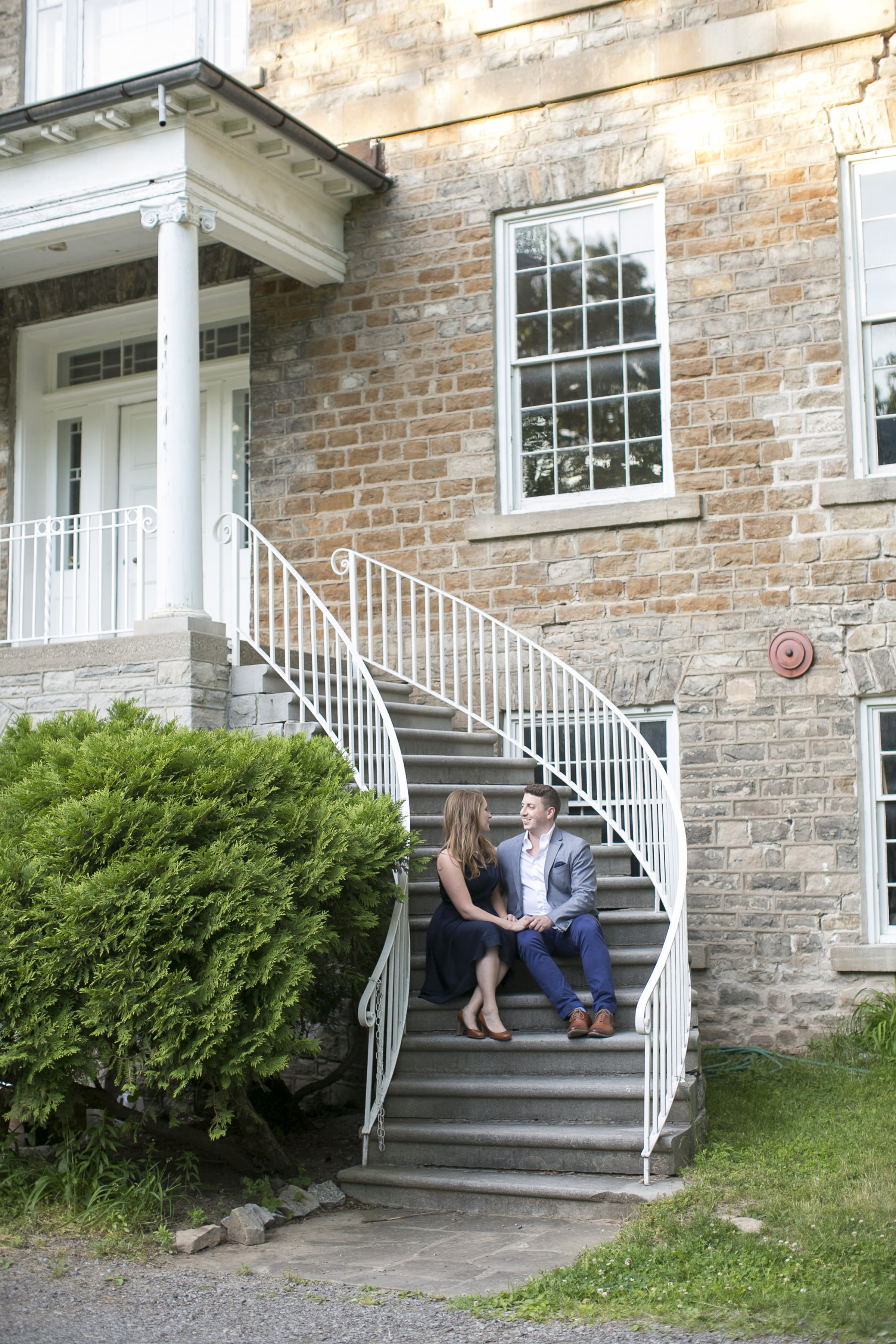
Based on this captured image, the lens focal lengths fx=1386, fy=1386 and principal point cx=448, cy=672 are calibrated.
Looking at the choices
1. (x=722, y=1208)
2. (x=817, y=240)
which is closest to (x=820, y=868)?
(x=722, y=1208)

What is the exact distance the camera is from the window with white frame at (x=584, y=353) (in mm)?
8977

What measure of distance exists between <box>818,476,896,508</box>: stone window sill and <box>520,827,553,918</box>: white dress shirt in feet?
9.34

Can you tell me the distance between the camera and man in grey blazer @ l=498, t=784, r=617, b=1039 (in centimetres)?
633

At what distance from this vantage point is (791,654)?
8.23m

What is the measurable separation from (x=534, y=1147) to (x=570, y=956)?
3.46 ft

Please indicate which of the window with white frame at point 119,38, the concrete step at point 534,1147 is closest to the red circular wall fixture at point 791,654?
the concrete step at point 534,1147

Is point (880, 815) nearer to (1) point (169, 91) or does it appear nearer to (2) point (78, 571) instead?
(1) point (169, 91)

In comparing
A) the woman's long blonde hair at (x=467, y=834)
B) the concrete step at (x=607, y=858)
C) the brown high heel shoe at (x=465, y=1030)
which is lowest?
Answer: the brown high heel shoe at (x=465, y=1030)

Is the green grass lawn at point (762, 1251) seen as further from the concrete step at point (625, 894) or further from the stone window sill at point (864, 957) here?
the stone window sill at point (864, 957)

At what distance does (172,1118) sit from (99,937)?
92 centimetres

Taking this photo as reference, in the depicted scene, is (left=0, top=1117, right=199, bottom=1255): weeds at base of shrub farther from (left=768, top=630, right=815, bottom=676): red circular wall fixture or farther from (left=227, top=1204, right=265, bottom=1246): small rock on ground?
(left=768, top=630, right=815, bottom=676): red circular wall fixture

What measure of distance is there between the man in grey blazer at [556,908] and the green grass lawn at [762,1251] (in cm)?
81

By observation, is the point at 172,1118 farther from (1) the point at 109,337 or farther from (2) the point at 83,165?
(1) the point at 109,337

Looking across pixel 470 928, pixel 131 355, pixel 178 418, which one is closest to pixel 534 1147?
pixel 470 928
